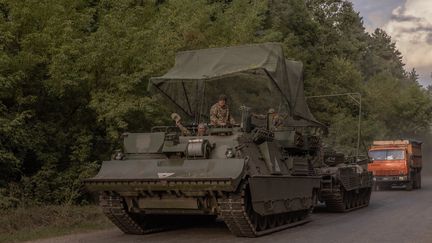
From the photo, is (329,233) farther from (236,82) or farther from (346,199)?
(346,199)

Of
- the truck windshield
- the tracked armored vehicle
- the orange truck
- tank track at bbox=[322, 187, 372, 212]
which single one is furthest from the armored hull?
the truck windshield

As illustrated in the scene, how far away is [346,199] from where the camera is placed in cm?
1811

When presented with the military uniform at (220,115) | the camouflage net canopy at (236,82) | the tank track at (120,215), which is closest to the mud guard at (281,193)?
the camouflage net canopy at (236,82)

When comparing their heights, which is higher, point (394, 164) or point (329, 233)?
point (394, 164)

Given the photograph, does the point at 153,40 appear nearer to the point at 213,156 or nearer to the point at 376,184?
the point at 213,156

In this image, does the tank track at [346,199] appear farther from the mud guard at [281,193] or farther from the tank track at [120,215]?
the tank track at [120,215]

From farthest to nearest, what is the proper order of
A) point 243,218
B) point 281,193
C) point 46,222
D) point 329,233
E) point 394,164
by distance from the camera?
1. point 394,164
2. point 46,222
3. point 281,193
4. point 329,233
5. point 243,218

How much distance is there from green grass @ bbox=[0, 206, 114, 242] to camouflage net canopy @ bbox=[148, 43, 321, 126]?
3.32 m

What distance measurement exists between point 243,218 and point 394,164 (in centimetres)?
2101

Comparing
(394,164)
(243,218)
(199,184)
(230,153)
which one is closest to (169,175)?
(199,184)

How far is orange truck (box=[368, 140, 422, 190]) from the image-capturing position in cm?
3005

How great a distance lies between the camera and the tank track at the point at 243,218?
10.8 m

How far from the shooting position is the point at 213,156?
1167 centimetres

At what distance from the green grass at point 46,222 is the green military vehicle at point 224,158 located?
1424 mm
